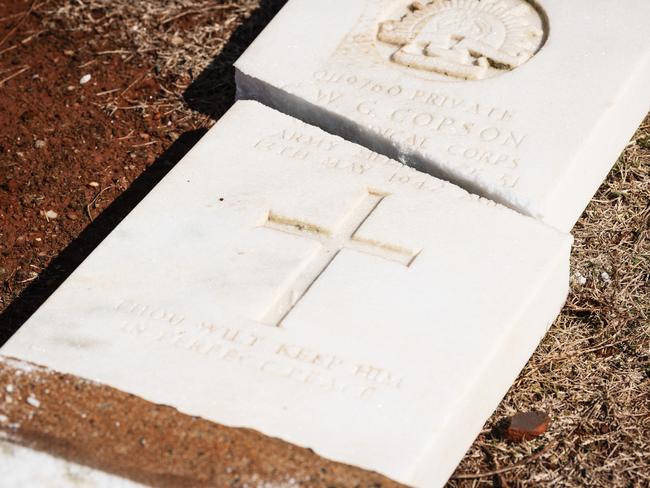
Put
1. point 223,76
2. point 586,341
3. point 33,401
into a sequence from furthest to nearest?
point 223,76 < point 586,341 < point 33,401

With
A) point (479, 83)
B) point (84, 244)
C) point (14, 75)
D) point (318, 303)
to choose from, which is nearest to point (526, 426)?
point (318, 303)

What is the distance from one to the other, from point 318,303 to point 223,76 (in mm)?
1695

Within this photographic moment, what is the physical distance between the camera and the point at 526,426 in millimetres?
2896

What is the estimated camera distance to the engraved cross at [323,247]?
111 inches

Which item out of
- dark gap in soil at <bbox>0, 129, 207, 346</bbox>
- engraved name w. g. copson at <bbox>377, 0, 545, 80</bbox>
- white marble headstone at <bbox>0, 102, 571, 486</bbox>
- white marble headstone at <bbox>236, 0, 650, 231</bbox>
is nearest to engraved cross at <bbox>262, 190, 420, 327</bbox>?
white marble headstone at <bbox>0, 102, 571, 486</bbox>

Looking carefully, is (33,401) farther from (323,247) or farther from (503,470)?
(503,470)

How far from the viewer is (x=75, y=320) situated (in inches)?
109

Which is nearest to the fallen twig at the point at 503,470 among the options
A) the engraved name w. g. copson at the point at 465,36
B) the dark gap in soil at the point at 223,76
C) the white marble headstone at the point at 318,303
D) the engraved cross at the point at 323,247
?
the white marble headstone at the point at 318,303

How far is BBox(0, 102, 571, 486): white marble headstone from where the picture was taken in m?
2.53

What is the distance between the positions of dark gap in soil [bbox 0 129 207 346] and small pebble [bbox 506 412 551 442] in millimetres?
1514

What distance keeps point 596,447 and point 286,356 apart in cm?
93

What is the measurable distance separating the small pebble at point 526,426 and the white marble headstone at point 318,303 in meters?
0.10

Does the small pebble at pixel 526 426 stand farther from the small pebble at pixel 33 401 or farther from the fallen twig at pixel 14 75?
the fallen twig at pixel 14 75

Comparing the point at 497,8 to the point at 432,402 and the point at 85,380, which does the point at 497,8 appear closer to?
the point at 432,402
